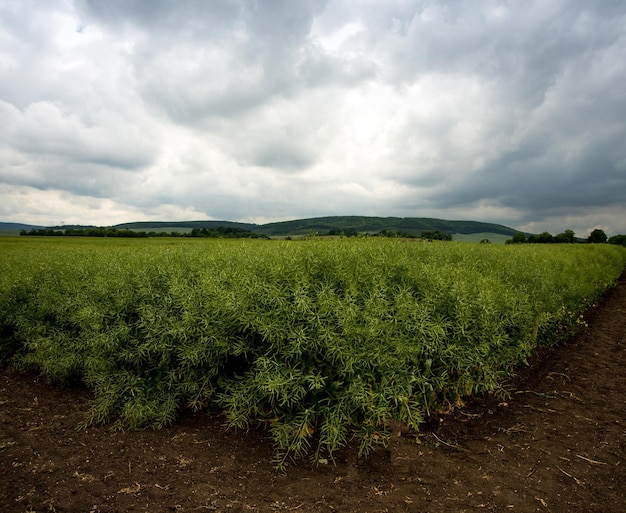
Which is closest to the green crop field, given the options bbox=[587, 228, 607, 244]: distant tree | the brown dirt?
the brown dirt

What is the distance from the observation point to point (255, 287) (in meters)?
4.50

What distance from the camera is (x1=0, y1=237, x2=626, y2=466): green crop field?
12.7ft

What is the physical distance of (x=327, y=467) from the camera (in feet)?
12.6

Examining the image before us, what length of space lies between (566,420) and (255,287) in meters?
4.11

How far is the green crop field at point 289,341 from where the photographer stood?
3877 millimetres

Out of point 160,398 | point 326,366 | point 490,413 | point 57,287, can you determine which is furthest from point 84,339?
point 490,413

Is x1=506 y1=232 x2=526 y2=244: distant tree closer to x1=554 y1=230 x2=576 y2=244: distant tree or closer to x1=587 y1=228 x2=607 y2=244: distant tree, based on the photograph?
x1=554 y1=230 x2=576 y2=244: distant tree

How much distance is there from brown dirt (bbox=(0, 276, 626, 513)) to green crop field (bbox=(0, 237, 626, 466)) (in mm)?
254

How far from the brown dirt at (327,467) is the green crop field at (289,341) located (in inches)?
10.0

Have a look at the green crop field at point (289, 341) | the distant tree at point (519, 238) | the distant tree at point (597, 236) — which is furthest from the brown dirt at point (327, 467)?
the distant tree at point (597, 236)

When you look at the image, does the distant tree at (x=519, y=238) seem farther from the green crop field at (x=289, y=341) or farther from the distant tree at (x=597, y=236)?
the green crop field at (x=289, y=341)

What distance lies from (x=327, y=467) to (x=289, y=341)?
1.20 m

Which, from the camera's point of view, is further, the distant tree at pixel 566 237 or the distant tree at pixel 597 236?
the distant tree at pixel 597 236

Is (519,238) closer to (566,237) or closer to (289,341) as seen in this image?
(566,237)
